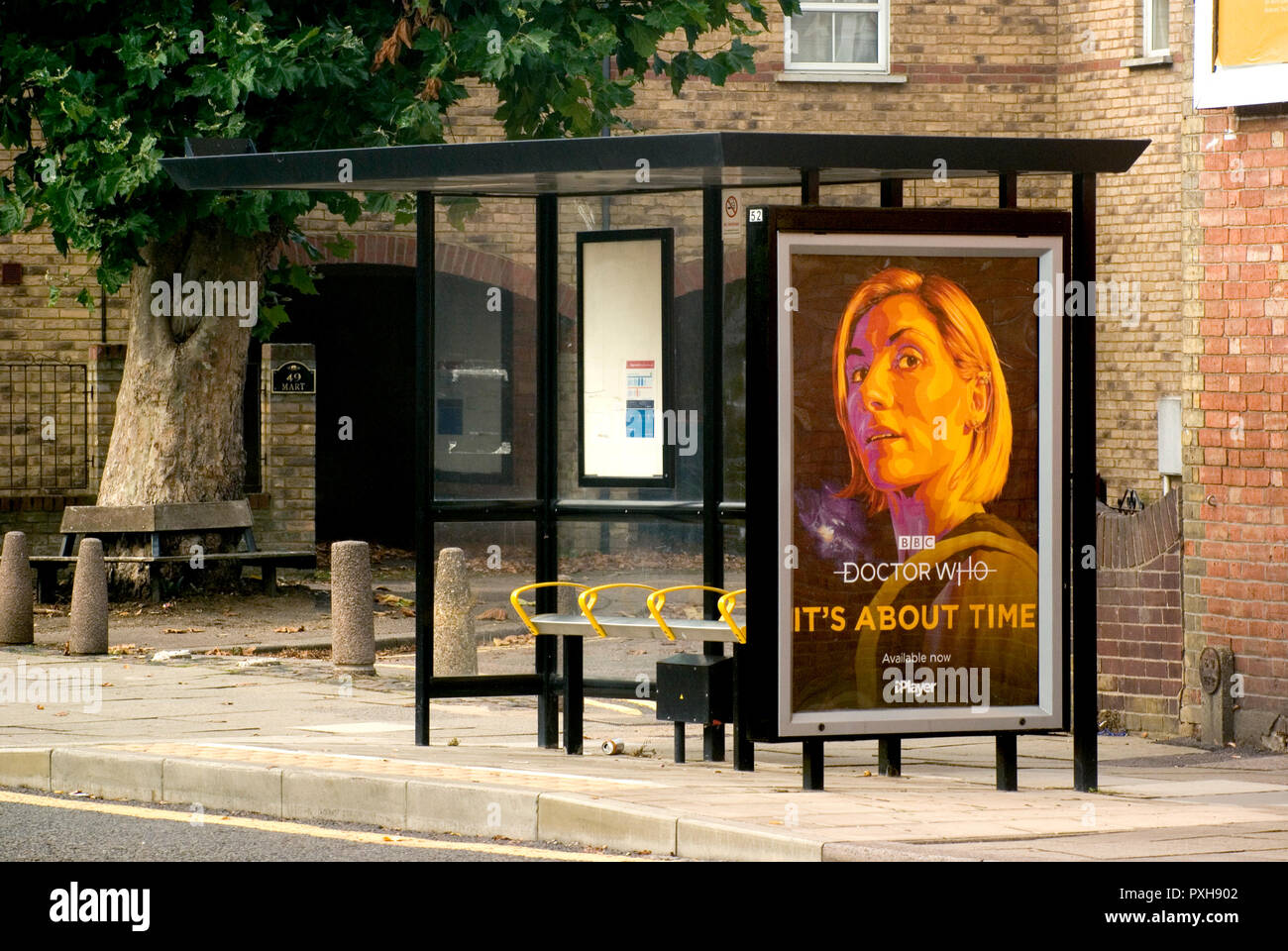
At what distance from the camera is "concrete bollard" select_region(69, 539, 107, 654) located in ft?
45.9

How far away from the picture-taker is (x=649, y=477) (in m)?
10.1

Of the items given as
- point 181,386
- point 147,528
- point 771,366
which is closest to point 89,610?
point 147,528

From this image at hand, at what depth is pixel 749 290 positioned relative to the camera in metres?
8.48

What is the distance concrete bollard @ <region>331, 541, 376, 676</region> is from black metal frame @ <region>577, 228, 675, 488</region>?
11.2ft

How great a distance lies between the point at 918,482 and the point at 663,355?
1.88 m

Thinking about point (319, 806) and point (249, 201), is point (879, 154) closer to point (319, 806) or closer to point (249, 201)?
point (319, 806)

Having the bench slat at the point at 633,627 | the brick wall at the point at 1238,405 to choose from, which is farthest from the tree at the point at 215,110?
the brick wall at the point at 1238,405

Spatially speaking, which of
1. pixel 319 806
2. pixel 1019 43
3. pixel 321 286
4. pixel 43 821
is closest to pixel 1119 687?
pixel 319 806

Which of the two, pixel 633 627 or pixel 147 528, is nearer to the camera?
pixel 633 627

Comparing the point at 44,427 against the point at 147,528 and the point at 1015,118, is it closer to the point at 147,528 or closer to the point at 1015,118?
the point at 147,528

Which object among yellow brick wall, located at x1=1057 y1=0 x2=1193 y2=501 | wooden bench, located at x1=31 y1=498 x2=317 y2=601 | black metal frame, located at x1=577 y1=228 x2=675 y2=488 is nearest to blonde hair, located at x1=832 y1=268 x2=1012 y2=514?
black metal frame, located at x1=577 y1=228 x2=675 y2=488

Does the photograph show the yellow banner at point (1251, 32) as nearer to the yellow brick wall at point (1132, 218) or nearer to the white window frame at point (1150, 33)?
the yellow brick wall at point (1132, 218)

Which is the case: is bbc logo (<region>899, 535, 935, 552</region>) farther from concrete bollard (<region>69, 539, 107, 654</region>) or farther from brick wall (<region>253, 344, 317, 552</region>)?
brick wall (<region>253, 344, 317, 552</region>)

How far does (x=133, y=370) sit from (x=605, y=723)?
311 inches
